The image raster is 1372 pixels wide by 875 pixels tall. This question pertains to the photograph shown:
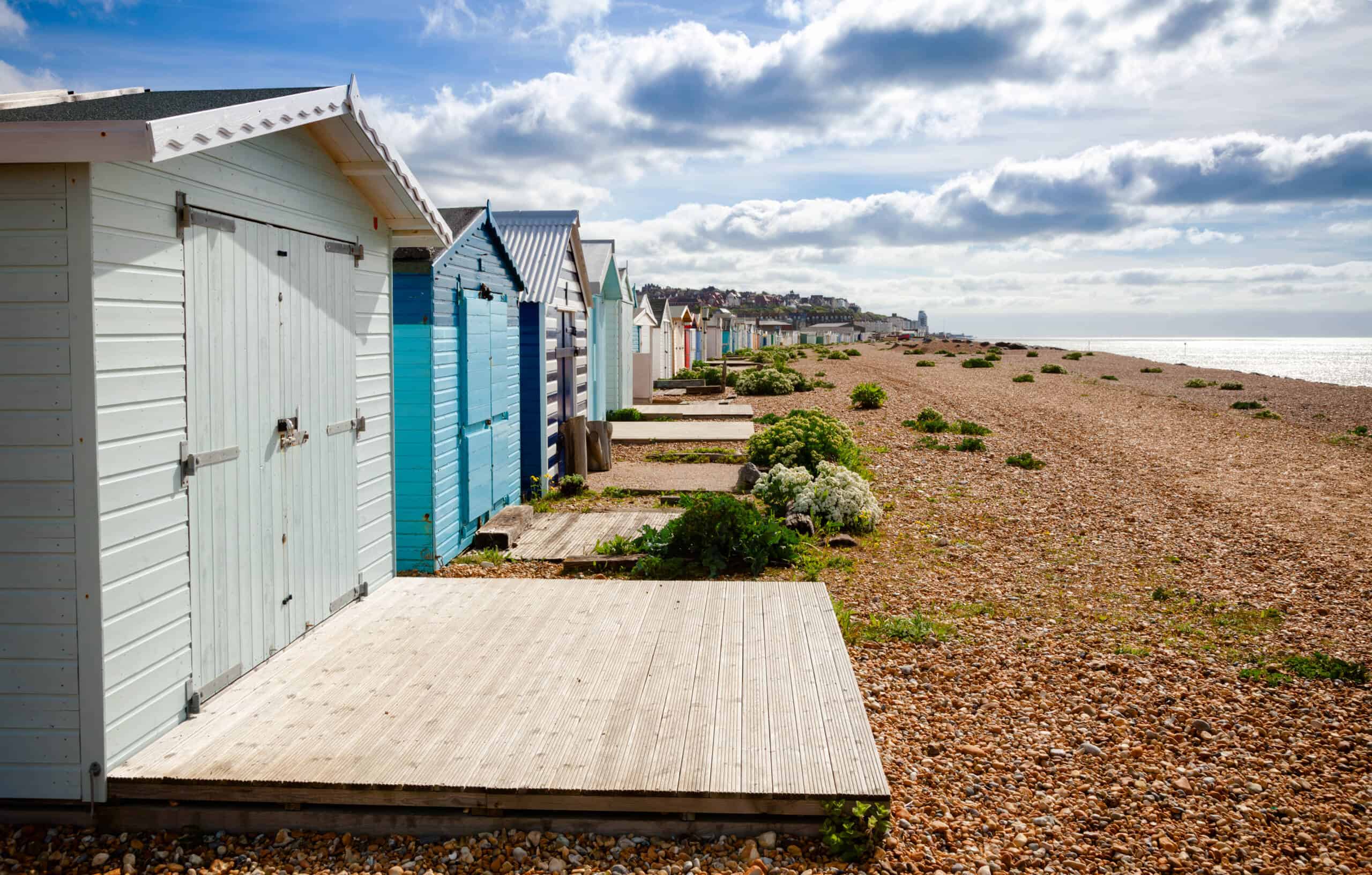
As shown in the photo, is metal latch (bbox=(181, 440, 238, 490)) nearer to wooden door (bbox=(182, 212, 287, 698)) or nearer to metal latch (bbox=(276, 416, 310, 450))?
wooden door (bbox=(182, 212, 287, 698))

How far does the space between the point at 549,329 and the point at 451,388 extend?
4.43 m

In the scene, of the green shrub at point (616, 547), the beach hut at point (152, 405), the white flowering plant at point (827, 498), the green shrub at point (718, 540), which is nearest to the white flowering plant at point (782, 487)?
the white flowering plant at point (827, 498)

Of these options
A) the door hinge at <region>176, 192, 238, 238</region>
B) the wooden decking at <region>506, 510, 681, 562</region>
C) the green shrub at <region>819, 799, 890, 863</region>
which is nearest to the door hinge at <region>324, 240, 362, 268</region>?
the door hinge at <region>176, 192, 238, 238</region>

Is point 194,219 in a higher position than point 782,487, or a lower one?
higher

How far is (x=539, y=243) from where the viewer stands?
14.2 meters

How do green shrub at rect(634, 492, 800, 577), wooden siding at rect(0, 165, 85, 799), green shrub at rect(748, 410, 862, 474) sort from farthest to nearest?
1. green shrub at rect(748, 410, 862, 474)
2. green shrub at rect(634, 492, 800, 577)
3. wooden siding at rect(0, 165, 85, 799)

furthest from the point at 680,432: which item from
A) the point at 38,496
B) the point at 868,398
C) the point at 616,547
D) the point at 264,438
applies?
the point at 38,496

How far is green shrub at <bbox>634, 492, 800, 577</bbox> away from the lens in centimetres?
838

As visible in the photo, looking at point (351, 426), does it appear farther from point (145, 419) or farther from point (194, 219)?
point (145, 419)

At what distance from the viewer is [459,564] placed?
8656 mm

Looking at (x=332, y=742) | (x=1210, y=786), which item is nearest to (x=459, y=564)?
(x=332, y=742)

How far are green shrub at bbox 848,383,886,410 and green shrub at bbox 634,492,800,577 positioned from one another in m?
16.3

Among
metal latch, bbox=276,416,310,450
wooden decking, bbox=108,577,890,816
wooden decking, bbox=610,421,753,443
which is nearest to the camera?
wooden decking, bbox=108,577,890,816

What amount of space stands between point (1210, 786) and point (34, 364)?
5588 millimetres
